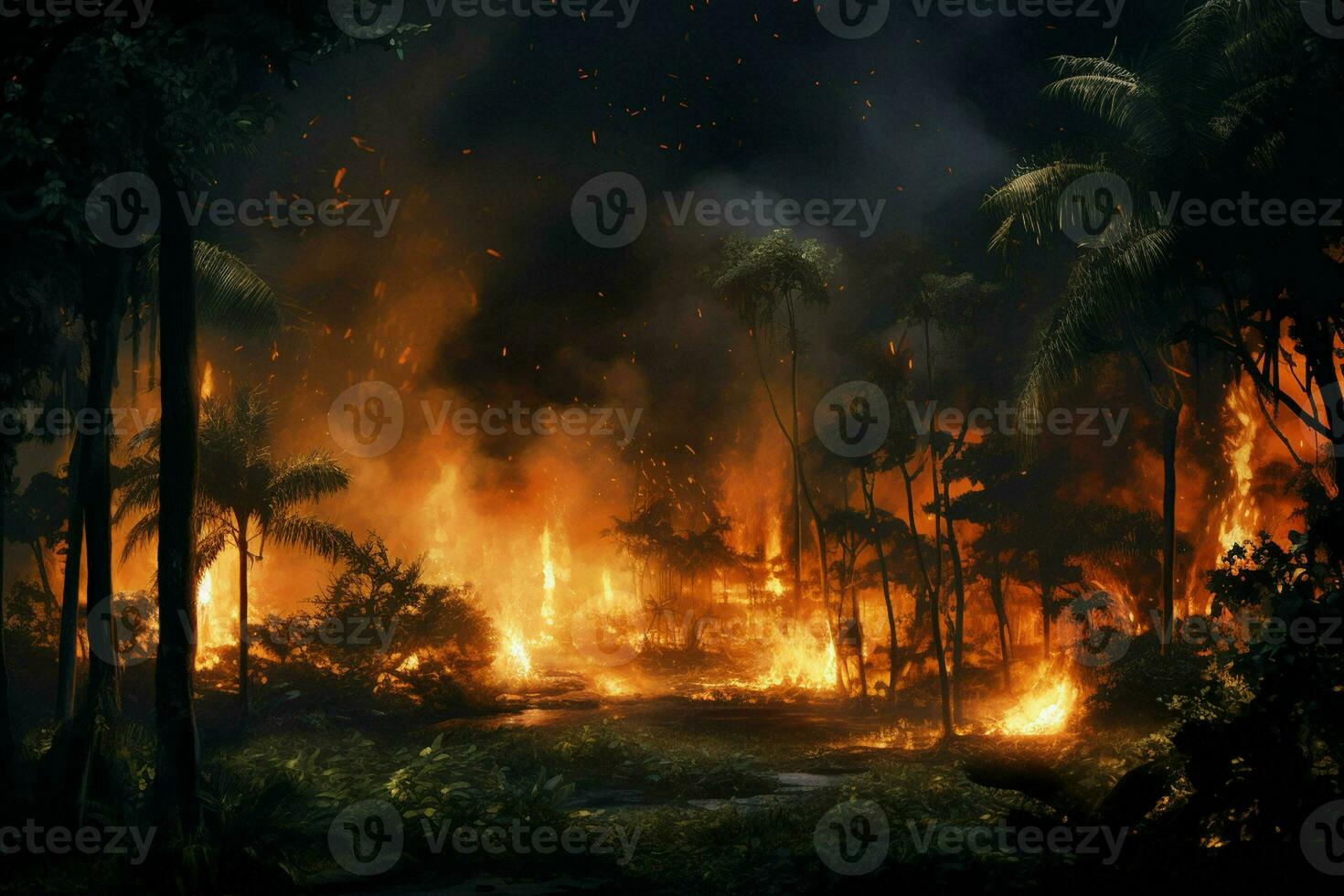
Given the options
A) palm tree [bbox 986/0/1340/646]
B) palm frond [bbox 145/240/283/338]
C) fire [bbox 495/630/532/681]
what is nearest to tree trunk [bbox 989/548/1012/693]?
palm tree [bbox 986/0/1340/646]

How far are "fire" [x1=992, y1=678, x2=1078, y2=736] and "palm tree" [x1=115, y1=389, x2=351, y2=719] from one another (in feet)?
56.4

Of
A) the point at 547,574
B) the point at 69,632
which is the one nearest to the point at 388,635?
the point at 69,632

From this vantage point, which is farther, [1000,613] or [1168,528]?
[1000,613]

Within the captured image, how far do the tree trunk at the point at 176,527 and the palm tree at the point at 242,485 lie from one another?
1213cm

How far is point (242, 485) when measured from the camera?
25.6m

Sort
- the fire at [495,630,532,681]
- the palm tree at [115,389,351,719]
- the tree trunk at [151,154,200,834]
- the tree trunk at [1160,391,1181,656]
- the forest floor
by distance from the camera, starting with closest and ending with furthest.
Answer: the tree trunk at [151,154,200,834] → the forest floor → the tree trunk at [1160,391,1181,656] → the palm tree at [115,389,351,719] → the fire at [495,630,532,681]

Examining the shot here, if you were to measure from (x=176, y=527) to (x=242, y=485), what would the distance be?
42.3ft

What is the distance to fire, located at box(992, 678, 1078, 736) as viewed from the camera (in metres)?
25.0

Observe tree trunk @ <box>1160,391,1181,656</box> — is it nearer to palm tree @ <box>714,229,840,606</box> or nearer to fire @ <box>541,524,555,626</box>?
palm tree @ <box>714,229,840,606</box>

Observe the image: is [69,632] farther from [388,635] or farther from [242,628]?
[388,635]

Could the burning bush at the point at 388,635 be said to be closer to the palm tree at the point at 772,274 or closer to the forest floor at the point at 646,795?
the forest floor at the point at 646,795

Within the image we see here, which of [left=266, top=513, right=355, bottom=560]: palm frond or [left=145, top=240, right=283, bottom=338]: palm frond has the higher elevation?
[left=145, top=240, right=283, bottom=338]: palm frond

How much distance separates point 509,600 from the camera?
57.1 m

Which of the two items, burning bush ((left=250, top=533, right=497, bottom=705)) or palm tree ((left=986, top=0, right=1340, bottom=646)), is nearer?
palm tree ((left=986, top=0, right=1340, bottom=646))
